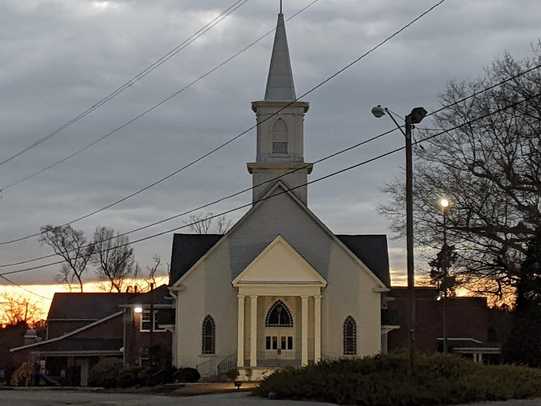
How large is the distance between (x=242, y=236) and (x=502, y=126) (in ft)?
52.8

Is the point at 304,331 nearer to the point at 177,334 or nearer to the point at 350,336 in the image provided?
the point at 350,336

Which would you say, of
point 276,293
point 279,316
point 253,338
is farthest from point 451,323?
point 253,338

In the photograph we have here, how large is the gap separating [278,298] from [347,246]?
204 inches

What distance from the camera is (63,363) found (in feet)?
237

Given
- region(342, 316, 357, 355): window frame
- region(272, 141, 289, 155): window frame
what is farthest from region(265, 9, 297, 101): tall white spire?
region(342, 316, 357, 355): window frame

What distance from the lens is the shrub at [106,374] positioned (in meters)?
48.9

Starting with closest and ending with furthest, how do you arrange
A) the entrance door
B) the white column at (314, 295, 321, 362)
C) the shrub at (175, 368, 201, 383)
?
the shrub at (175, 368, 201, 383), the white column at (314, 295, 321, 362), the entrance door

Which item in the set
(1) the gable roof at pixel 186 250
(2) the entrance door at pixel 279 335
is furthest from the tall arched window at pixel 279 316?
(1) the gable roof at pixel 186 250

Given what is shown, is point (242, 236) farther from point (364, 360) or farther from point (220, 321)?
point (364, 360)

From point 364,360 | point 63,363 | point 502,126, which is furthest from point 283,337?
point 63,363

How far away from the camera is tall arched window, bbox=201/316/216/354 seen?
5084 cm

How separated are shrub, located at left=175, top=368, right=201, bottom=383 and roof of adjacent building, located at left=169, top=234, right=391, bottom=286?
5751 millimetres

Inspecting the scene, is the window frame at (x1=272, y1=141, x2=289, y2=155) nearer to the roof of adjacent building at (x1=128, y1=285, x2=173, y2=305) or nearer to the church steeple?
the church steeple

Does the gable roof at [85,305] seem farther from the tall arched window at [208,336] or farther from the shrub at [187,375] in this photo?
the shrub at [187,375]
